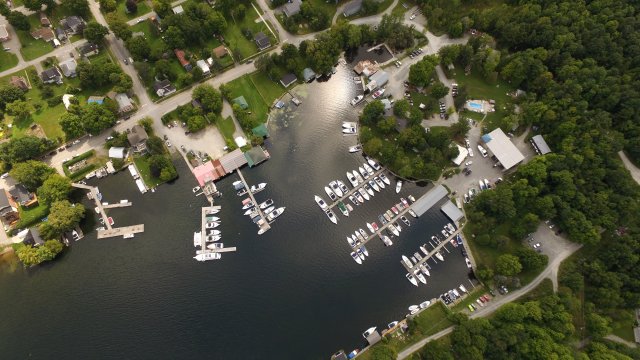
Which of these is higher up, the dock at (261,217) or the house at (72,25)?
the house at (72,25)

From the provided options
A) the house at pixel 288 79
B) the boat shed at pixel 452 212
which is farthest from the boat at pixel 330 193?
the house at pixel 288 79

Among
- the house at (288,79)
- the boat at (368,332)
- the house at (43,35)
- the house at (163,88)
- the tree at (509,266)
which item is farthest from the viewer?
the house at (43,35)

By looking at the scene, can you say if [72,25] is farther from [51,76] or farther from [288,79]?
[288,79]

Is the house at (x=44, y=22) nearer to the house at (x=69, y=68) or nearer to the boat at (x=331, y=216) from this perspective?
the house at (x=69, y=68)

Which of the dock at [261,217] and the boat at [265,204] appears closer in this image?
the dock at [261,217]

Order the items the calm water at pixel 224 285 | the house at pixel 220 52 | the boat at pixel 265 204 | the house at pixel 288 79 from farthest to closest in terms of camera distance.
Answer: the house at pixel 220 52 < the house at pixel 288 79 < the boat at pixel 265 204 < the calm water at pixel 224 285

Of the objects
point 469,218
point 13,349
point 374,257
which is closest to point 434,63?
point 469,218
